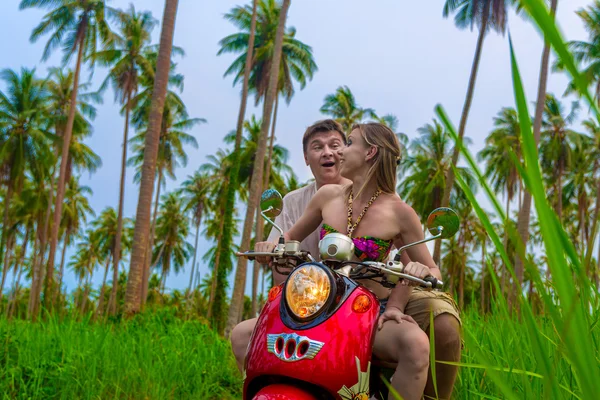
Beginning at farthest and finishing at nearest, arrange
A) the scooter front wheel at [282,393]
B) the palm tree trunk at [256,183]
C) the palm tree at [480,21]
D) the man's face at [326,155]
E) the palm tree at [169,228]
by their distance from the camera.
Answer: the palm tree at [169,228], the palm tree at [480,21], the palm tree trunk at [256,183], the man's face at [326,155], the scooter front wheel at [282,393]

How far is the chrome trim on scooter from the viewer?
5.28 ft

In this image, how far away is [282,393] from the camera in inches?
62.3

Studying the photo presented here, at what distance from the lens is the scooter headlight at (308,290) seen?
1.64 meters

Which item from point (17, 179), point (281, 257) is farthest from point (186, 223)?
point (281, 257)

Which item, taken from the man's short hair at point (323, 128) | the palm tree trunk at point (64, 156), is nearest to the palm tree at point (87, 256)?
the palm tree trunk at point (64, 156)

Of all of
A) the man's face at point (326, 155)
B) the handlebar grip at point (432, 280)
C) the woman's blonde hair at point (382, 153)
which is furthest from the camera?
the man's face at point (326, 155)

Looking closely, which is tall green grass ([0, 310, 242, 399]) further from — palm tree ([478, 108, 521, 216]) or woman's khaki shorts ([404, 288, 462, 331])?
palm tree ([478, 108, 521, 216])

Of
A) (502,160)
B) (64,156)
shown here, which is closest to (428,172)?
(502,160)

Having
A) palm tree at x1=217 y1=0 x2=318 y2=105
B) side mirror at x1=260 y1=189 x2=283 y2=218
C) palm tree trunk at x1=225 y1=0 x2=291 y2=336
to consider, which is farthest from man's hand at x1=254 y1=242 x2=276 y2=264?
palm tree at x1=217 y1=0 x2=318 y2=105

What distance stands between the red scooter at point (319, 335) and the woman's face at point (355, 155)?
0.46m

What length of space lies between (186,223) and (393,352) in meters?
48.7

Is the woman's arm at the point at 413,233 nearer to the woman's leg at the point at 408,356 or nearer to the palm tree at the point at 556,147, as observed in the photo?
the woman's leg at the point at 408,356

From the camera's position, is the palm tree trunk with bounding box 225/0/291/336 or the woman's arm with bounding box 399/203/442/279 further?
the palm tree trunk with bounding box 225/0/291/336

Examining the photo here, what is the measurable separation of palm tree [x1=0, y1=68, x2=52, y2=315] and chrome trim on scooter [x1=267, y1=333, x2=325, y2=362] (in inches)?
1221
